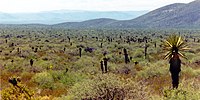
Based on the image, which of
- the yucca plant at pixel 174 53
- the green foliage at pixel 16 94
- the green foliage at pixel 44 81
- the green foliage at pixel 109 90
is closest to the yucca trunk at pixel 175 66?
the yucca plant at pixel 174 53

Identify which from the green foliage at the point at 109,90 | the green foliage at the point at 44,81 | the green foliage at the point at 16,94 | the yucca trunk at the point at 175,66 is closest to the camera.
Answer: the green foliage at the point at 16,94

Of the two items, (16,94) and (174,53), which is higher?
(174,53)

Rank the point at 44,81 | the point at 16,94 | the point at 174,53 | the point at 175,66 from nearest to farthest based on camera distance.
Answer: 1. the point at 16,94
2. the point at 174,53
3. the point at 175,66
4. the point at 44,81

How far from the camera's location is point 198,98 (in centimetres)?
2053

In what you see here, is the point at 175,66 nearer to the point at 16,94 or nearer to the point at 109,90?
the point at 109,90

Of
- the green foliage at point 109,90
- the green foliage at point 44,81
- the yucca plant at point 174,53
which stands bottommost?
the green foliage at point 44,81

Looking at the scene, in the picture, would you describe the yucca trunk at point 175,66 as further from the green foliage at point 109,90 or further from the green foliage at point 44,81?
the green foliage at point 44,81

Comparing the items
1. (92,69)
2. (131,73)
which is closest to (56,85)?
(92,69)

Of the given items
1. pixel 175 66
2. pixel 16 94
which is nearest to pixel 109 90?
pixel 16 94

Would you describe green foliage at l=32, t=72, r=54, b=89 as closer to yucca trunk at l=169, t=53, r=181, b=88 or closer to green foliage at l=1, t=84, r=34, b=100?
yucca trunk at l=169, t=53, r=181, b=88

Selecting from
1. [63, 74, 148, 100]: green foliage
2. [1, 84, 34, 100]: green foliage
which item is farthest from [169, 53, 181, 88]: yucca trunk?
[1, 84, 34, 100]: green foliage

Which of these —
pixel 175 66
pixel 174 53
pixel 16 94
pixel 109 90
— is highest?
pixel 174 53

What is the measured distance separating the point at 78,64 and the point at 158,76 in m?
19.3

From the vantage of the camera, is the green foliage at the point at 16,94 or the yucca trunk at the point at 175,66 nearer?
the green foliage at the point at 16,94
